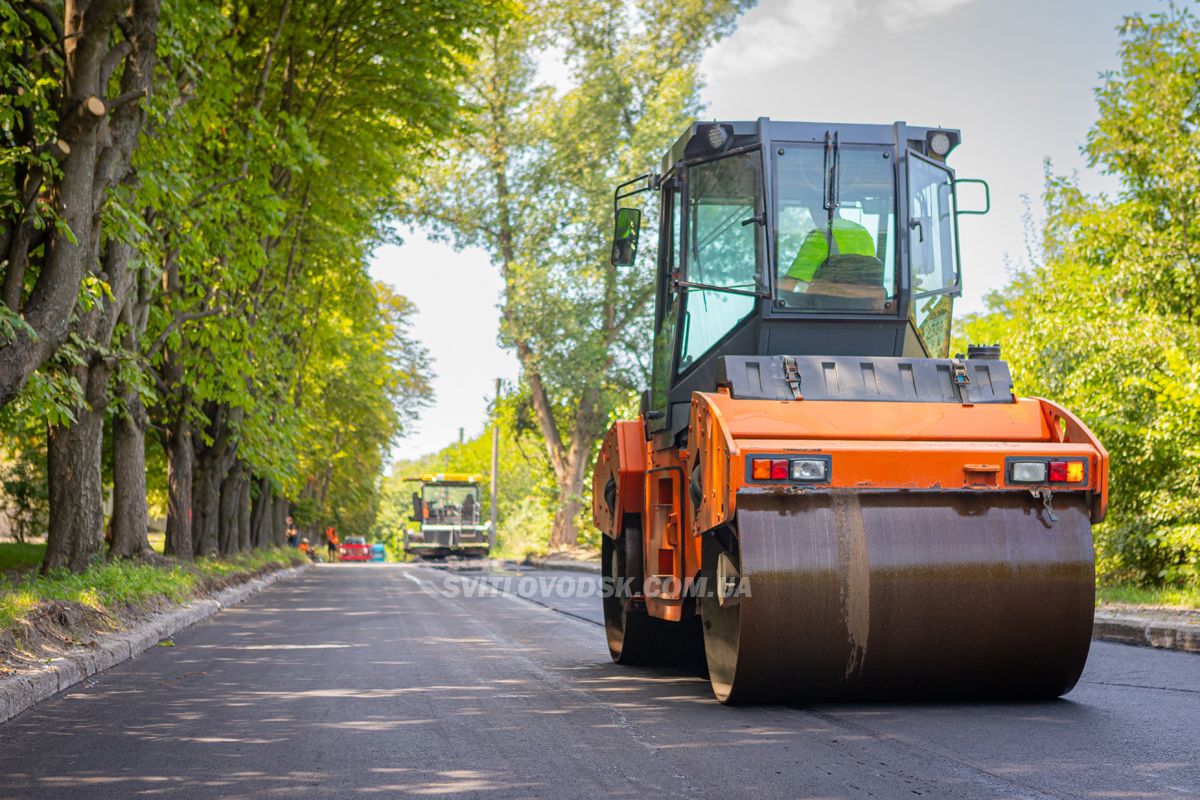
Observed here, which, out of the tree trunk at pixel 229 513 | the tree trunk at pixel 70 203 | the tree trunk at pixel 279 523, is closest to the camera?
the tree trunk at pixel 70 203

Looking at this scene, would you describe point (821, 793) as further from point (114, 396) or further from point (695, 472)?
point (114, 396)

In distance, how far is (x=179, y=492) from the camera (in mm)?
22203

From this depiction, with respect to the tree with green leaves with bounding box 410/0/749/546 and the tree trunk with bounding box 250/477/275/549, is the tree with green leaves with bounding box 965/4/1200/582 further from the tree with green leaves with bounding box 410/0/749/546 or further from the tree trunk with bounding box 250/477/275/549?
the tree trunk with bounding box 250/477/275/549

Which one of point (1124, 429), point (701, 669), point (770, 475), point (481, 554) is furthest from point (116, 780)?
point (481, 554)

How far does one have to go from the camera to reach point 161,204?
49.1 feet

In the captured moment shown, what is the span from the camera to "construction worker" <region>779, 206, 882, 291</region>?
8.45 meters

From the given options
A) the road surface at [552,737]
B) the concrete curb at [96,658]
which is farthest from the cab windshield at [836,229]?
the concrete curb at [96,658]

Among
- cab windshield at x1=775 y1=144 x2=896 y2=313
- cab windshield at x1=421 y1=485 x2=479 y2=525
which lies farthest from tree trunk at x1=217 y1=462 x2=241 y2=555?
cab windshield at x1=421 y1=485 x2=479 y2=525

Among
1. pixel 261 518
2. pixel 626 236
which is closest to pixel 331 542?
pixel 261 518

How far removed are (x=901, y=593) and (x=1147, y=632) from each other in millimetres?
5961

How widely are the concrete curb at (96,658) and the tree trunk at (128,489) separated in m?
1.62

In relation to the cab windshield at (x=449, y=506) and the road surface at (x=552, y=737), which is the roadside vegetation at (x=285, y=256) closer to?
the road surface at (x=552, y=737)

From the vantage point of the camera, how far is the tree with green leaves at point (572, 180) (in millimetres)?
35406

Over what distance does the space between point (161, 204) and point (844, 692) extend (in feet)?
36.1
